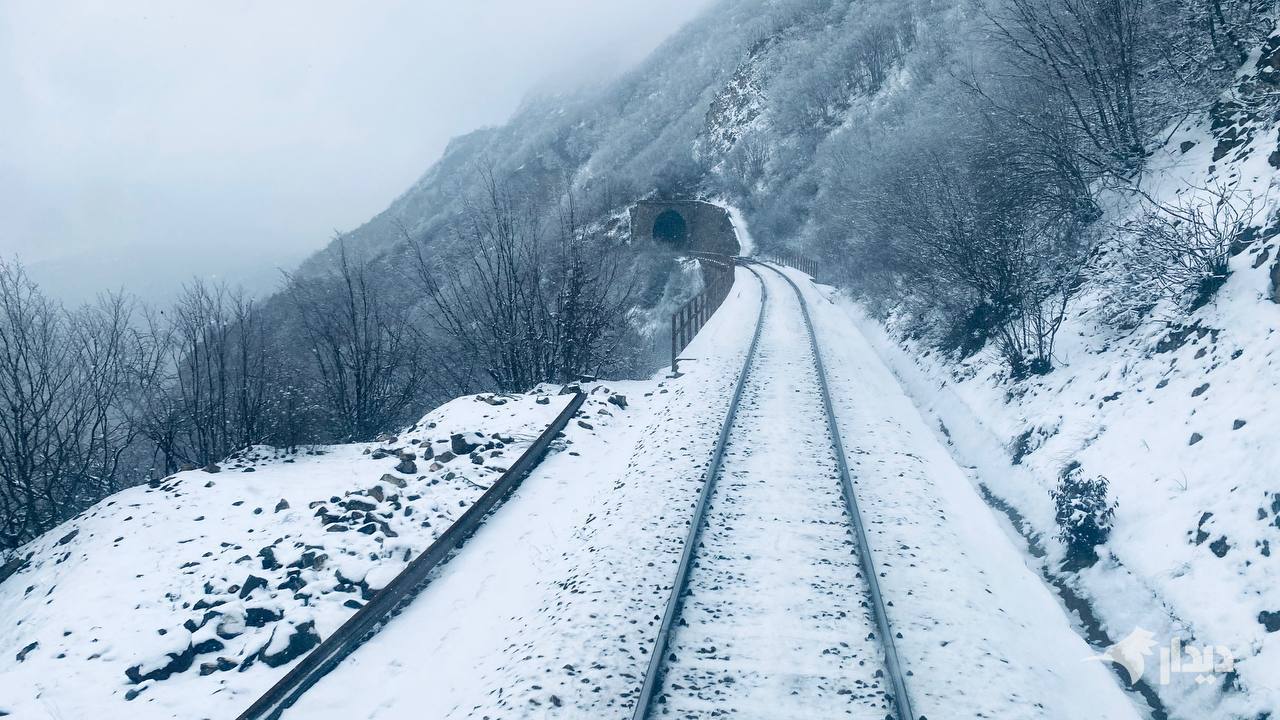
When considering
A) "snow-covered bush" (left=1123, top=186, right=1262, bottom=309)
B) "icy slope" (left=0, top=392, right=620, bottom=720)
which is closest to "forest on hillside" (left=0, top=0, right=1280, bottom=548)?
"snow-covered bush" (left=1123, top=186, right=1262, bottom=309)

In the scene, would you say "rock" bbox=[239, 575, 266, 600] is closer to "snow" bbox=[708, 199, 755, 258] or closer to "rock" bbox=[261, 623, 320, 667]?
"rock" bbox=[261, 623, 320, 667]

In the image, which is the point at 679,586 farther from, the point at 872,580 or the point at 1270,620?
the point at 1270,620

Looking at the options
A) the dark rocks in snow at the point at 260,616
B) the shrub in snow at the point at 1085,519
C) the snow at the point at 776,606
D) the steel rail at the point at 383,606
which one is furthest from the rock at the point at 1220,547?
the dark rocks in snow at the point at 260,616

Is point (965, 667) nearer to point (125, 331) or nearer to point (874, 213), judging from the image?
point (125, 331)

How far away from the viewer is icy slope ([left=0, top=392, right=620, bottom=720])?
5.64 m

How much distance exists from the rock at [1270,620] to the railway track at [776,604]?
2733 mm

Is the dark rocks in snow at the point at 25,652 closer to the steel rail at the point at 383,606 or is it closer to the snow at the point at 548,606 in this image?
the steel rail at the point at 383,606

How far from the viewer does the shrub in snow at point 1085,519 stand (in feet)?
22.4

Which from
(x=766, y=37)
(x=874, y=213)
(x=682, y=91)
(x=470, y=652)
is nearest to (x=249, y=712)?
(x=470, y=652)

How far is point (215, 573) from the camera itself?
7.02 m

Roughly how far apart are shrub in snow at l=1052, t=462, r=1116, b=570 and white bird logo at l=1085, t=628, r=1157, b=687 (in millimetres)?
1151

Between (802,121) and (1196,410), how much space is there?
71618 mm

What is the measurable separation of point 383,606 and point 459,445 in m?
3.84

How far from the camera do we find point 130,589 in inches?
273
